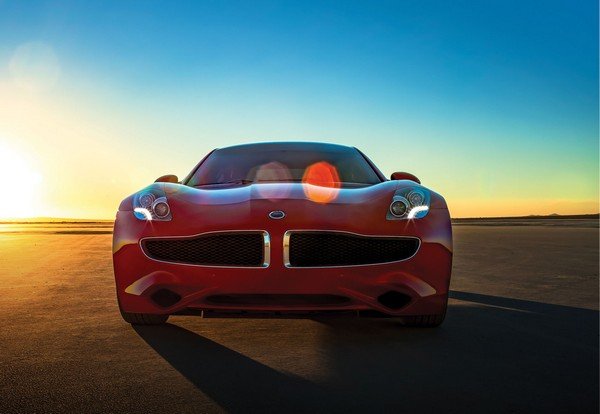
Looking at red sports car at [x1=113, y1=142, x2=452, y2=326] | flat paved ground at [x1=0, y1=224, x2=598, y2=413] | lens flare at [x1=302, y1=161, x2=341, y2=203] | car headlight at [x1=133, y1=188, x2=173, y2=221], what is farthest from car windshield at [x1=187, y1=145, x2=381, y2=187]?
flat paved ground at [x1=0, y1=224, x2=598, y2=413]

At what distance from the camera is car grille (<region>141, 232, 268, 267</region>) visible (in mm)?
3799

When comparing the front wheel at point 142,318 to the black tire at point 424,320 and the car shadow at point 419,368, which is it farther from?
the black tire at point 424,320

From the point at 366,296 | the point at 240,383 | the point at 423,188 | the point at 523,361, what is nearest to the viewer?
the point at 240,383

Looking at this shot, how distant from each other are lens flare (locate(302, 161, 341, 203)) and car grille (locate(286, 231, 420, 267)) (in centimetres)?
30

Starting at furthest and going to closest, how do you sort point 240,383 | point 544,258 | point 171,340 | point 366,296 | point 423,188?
point 544,258 < point 423,188 < point 171,340 < point 366,296 < point 240,383

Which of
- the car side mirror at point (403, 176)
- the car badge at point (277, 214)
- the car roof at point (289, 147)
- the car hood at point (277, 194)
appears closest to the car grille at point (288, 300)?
the car badge at point (277, 214)

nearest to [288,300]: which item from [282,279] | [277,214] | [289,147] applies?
[282,279]

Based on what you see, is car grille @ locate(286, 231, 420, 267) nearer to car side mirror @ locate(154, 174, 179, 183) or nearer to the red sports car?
the red sports car

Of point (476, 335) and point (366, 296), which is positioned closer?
point (366, 296)

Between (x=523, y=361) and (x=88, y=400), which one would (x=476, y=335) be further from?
(x=88, y=400)

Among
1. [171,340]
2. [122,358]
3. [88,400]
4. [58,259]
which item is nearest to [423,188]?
[171,340]

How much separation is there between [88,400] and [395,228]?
2.10 metres

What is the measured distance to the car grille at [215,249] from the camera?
380 centimetres

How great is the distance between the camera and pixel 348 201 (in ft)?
13.2
